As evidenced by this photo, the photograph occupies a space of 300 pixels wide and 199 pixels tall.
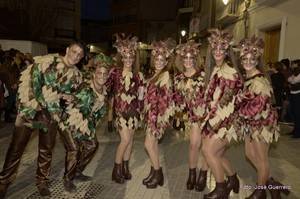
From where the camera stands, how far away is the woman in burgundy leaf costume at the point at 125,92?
17.9ft

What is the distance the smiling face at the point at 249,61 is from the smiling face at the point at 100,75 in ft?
6.17

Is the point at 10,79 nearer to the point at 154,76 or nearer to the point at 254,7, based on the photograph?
the point at 154,76

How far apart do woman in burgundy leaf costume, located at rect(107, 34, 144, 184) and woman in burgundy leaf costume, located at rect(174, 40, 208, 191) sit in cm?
60

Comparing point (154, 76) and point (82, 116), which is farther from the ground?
point (154, 76)

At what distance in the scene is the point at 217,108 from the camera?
4.53 meters

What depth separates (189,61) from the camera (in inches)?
209

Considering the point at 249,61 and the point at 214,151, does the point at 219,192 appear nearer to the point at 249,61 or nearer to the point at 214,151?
the point at 214,151

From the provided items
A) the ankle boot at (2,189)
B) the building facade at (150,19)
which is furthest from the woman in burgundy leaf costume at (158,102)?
the building facade at (150,19)

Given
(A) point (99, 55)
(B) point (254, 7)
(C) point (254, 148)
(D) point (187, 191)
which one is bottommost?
(D) point (187, 191)

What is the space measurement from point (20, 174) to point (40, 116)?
1.60 meters

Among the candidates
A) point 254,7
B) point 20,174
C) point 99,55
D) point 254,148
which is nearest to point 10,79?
point 20,174

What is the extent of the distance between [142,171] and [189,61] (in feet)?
6.77

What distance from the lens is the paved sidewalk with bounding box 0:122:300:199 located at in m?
5.18

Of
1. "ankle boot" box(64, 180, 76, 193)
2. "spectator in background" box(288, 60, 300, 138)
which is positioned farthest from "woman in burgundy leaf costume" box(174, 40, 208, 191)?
"spectator in background" box(288, 60, 300, 138)
